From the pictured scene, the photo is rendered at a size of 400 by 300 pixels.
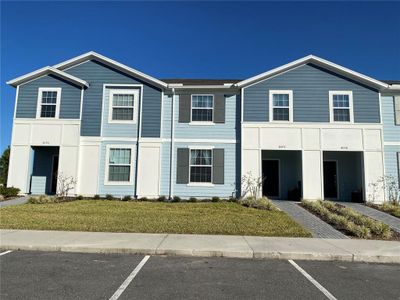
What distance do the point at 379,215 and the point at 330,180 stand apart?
16.6ft

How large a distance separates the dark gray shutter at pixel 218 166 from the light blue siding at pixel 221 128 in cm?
84

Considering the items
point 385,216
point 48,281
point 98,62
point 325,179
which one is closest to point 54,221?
point 48,281

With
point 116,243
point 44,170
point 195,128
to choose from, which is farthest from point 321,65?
point 44,170

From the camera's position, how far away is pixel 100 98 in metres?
17.5

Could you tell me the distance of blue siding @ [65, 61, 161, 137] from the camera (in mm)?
17328

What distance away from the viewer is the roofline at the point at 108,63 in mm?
17406

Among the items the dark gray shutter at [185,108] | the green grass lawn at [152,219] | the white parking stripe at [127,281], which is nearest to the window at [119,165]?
the green grass lawn at [152,219]

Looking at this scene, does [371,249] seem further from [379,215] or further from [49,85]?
[49,85]

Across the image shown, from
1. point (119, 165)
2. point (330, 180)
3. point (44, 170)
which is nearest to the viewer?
point (119, 165)

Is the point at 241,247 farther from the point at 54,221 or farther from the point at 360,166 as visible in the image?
the point at 360,166

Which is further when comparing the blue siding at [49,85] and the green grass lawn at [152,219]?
the blue siding at [49,85]

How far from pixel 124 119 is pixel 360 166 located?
13.1 meters

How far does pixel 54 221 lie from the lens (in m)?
10.7

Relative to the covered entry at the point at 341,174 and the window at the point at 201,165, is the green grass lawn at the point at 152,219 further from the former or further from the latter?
the covered entry at the point at 341,174
